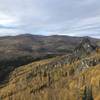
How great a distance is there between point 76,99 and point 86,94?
181ft

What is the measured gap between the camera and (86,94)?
472 ft

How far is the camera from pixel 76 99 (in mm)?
198125

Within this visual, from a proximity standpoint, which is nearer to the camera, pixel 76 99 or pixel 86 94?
pixel 86 94

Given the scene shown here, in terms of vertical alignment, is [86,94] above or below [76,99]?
above
